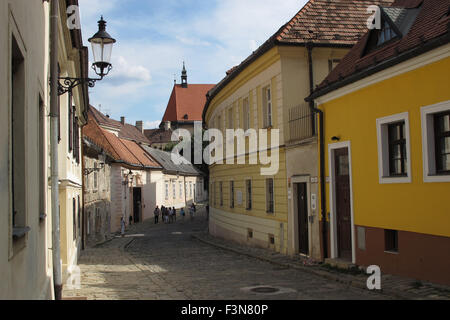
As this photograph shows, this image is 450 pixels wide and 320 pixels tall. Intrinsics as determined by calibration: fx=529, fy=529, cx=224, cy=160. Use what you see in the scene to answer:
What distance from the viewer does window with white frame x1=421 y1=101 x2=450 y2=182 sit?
34.4 ft

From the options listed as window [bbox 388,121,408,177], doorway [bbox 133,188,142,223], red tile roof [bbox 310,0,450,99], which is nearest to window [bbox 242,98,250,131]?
red tile roof [bbox 310,0,450,99]

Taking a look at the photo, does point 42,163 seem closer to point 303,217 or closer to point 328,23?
point 303,217

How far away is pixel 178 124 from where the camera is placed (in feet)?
353

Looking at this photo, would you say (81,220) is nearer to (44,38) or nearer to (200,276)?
(200,276)

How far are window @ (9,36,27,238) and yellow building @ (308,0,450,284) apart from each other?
308 inches

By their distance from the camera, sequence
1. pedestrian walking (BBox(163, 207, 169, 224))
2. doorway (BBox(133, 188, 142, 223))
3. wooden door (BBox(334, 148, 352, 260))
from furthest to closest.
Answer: pedestrian walking (BBox(163, 207, 169, 224))
doorway (BBox(133, 188, 142, 223))
wooden door (BBox(334, 148, 352, 260))

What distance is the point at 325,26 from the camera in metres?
19.3

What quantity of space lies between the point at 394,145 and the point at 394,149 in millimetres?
93

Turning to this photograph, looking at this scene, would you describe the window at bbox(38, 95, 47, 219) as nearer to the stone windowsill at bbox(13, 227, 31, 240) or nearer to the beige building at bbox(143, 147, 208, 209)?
the stone windowsill at bbox(13, 227, 31, 240)

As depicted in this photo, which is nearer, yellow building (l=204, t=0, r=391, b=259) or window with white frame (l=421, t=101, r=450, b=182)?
window with white frame (l=421, t=101, r=450, b=182)

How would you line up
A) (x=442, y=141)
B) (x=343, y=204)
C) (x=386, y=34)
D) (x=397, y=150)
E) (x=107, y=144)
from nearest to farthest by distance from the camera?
(x=442, y=141)
(x=397, y=150)
(x=386, y=34)
(x=343, y=204)
(x=107, y=144)

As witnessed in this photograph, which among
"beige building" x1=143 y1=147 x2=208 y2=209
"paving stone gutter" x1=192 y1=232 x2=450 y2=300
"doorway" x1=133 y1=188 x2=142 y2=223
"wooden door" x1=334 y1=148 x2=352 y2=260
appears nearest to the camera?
"paving stone gutter" x1=192 y1=232 x2=450 y2=300

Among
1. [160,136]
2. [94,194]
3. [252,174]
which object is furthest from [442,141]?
[160,136]
